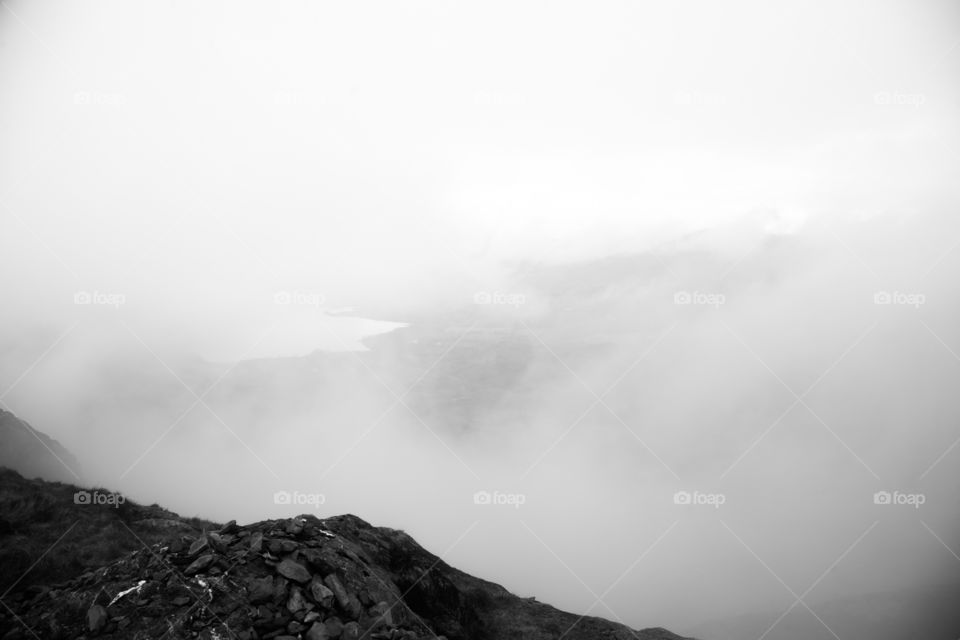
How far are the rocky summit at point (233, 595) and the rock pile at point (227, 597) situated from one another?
0.03 meters

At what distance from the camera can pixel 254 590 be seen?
44.3 feet

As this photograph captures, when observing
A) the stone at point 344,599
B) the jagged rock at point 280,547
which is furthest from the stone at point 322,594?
the jagged rock at point 280,547

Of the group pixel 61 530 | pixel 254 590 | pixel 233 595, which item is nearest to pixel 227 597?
pixel 233 595

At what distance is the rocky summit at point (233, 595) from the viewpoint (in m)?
12.6

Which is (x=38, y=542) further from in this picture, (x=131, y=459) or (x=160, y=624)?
(x=131, y=459)

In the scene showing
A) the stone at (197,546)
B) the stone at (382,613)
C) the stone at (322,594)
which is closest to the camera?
the stone at (322,594)

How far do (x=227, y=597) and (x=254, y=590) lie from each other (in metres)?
0.76

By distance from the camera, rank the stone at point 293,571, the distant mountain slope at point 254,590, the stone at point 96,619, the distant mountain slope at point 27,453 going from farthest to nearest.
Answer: the distant mountain slope at point 27,453, the stone at point 293,571, the distant mountain slope at point 254,590, the stone at point 96,619

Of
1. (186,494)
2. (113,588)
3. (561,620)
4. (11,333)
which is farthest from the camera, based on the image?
(11,333)

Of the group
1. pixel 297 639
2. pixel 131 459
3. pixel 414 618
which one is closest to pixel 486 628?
pixel 414 618

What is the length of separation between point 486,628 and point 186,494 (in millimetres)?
190941

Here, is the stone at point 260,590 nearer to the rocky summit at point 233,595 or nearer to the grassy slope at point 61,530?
the rocky summit at point 233,595

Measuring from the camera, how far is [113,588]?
44.3ft

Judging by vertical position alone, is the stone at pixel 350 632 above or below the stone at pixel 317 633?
below
